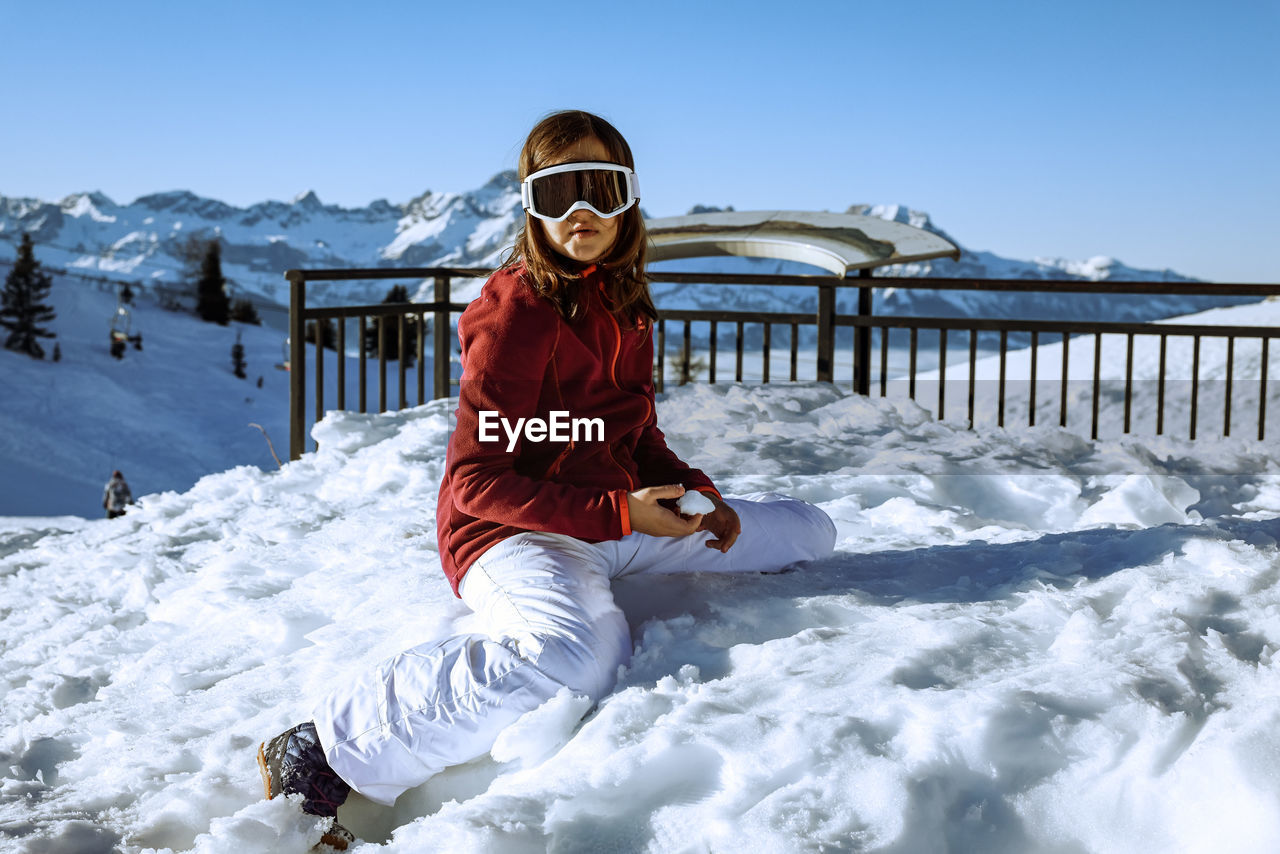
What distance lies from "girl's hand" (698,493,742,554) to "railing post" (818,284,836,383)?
449cm

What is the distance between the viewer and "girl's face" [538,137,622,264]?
222 cm

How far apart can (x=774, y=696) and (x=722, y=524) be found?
551 mm

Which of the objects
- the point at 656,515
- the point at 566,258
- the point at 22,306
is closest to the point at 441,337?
the point at 566,258

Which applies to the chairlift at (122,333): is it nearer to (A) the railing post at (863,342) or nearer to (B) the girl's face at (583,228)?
(A) the railing post at (863,342)

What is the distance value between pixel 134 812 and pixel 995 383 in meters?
12.3

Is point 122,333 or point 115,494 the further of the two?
point 122,333

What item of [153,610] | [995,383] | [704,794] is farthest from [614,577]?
[995,383]

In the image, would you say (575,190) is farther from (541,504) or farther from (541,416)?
(541,504)

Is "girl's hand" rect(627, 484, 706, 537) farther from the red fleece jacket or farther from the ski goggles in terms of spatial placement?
the ski goggles

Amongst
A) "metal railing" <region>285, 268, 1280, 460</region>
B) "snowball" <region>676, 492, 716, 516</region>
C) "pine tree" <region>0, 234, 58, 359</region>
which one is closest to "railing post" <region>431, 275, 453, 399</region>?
"metal railing" <region>285, 268, 1280, 460</region>

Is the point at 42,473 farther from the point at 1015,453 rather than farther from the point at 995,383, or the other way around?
the point at 1015,453

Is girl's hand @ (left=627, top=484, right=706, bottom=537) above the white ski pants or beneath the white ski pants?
above

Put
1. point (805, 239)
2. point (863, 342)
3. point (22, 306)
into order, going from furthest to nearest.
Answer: point (22, 306), point (805, 239), point (863, 342)

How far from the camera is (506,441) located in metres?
2.15
